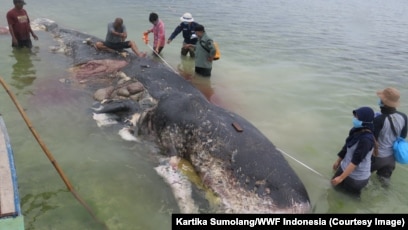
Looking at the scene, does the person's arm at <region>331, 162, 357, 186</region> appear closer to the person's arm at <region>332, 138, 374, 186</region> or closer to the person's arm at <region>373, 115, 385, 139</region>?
the person's arm at <region>332, 138, 374, 186</region>

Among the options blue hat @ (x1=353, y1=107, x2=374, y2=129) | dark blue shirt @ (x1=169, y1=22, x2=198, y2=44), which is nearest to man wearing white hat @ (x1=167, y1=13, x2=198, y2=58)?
dark blue shirt @ (x1=169, y1=22, x2=198, y2=44)

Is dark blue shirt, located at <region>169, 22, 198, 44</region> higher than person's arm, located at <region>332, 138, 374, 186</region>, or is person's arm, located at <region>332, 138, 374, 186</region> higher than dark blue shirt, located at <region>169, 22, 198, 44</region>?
dark blue shirt, located at <region>169, 22, 198, 44</region>

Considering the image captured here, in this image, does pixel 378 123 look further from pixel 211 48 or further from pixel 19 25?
pixel 19 25

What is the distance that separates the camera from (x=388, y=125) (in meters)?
5.93

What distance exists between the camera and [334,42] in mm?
17641

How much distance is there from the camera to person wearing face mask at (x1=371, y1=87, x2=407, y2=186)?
580cm

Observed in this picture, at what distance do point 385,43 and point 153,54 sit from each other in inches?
480

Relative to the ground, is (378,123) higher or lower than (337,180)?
higher

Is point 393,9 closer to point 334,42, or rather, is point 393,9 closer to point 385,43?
point 385,43

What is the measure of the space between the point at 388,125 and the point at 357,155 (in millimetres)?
1052

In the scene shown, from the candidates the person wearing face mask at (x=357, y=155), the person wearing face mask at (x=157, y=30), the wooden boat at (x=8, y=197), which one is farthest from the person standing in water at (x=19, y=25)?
the person wearing face mask at (x=357, y=155)

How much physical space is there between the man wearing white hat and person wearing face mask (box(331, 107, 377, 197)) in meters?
8.16

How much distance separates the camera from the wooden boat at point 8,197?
12.0 ft

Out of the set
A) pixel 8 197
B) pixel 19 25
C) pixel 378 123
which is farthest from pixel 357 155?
pixel 19 25
